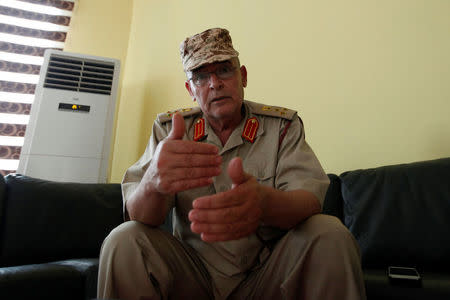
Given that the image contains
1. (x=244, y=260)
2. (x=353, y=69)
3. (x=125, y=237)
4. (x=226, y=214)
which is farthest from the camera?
(x=353, y=69)

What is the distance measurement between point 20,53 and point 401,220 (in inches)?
89.1

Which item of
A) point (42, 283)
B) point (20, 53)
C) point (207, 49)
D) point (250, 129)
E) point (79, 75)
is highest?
point (20, 53)

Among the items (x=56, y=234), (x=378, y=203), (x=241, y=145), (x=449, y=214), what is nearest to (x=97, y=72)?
(x=56, y=234)

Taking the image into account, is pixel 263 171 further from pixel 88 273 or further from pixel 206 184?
pixel 88 273

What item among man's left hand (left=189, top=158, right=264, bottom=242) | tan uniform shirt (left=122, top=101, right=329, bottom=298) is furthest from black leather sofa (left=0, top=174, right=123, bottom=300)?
man's left hand (left=189, top=158, right=264, bottom=242)

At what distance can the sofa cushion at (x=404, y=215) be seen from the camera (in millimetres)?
913

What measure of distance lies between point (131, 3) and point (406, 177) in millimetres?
2298

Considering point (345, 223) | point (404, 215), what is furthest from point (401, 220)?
point (345, 223)

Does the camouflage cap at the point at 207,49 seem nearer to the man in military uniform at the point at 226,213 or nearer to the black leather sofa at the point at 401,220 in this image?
the man in military uniform at the point at 226,213

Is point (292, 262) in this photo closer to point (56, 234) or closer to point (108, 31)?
point (56, 234)

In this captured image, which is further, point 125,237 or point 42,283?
point 42,283

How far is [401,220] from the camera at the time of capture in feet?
3.21

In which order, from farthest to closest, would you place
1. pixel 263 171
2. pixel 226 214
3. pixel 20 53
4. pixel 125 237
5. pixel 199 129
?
pixel 20 53 → pixel 199 129 → pixel 263 171 → pixel 125 237 → pixel 226 214

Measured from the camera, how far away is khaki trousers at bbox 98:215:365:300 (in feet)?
2.10
